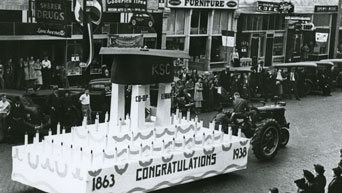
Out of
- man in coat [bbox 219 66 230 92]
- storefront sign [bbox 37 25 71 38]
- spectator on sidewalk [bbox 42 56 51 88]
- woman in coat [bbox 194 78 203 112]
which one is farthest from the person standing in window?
man in coat [bbox 219 66 230 92]

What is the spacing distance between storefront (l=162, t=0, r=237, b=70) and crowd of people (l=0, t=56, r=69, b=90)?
7.89m

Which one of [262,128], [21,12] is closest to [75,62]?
[21,12]

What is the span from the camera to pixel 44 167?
13797mm

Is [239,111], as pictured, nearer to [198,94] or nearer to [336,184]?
[336,184]

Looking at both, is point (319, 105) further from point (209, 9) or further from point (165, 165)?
point (165, 165)

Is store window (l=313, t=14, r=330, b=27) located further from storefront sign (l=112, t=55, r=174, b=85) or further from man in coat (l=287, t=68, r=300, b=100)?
storefront sign (l=112, t=55, r=174, b=85)

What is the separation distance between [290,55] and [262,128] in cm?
2932

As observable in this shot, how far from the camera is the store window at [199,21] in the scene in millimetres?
38500

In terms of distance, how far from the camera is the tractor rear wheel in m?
18.2

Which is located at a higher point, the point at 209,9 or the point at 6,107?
the point at 209,9

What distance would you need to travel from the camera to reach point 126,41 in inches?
1305

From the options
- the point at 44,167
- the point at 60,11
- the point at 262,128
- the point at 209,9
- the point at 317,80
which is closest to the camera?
the point at 44,167

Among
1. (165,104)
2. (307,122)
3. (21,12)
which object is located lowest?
(307,122)

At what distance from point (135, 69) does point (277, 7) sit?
28.2m
